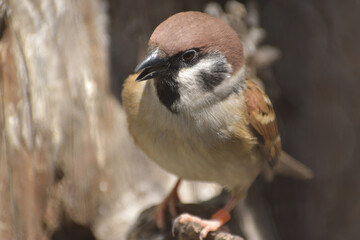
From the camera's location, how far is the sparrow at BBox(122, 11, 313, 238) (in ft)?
8.14

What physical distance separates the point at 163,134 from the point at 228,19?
5.80 feet

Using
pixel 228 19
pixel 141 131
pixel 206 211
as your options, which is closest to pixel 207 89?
pixel 141 131

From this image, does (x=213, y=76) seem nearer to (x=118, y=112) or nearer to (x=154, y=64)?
(x=154, y=64)

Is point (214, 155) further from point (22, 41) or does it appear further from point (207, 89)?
point (22, 41)

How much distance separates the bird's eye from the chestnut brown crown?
0.08ft

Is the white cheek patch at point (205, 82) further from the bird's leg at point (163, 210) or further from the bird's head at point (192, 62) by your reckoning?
the bird's leg at point (163, 210)

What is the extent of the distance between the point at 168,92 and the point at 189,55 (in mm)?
256

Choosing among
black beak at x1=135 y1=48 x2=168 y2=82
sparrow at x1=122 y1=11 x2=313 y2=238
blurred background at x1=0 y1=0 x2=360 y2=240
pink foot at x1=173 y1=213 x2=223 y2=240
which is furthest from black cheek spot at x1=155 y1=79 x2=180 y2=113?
blurred background at x1=0 y1=0 x2=360 y2=240

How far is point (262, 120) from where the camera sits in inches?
121

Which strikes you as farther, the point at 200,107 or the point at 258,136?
the point at 258,136

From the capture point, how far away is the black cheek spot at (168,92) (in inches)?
102

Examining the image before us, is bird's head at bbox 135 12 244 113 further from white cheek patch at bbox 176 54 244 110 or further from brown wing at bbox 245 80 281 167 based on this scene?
brown wing at bbox 245 80 281 167

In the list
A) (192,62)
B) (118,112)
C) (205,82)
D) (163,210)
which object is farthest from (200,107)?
(118,112)

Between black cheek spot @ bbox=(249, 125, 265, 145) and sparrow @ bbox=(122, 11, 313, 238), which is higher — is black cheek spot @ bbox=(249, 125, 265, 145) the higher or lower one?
the lower one
